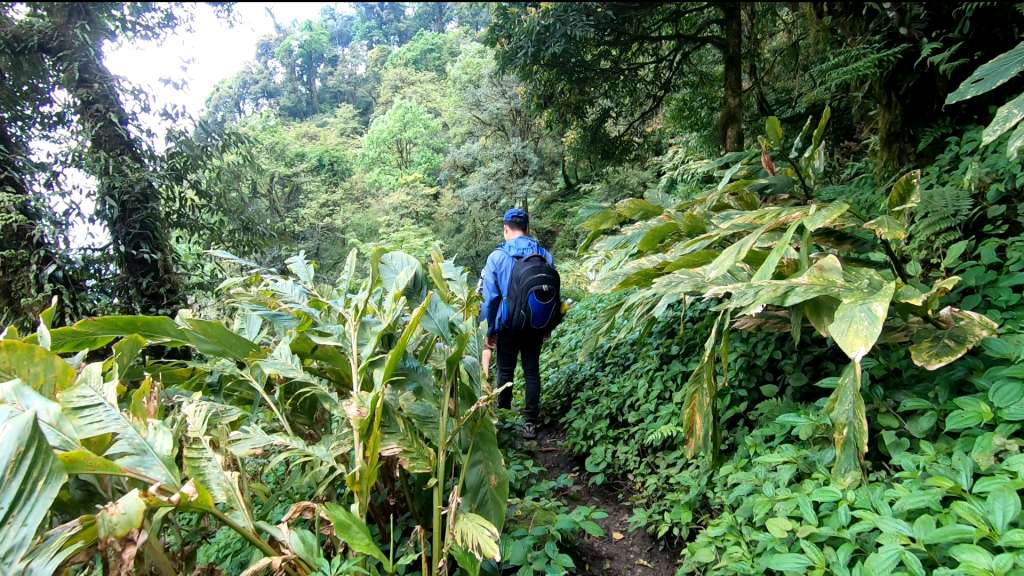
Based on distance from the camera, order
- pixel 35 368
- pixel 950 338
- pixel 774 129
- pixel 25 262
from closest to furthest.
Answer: pixel 35 368, pixel 950 338, pixel 774 129, pixel 25 262

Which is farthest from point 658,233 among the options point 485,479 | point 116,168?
point 116,168

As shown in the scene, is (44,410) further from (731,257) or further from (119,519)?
(731,257)

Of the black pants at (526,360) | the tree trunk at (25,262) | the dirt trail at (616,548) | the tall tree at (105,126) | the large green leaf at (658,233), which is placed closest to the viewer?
the dirt trail at (616,548)

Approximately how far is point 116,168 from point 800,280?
5.77 metres

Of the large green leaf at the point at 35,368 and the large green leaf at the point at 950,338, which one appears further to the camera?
the large green leaf at the point at 950,338

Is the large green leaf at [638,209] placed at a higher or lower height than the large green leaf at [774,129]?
lower

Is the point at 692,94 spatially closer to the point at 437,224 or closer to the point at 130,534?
the point at 130,534

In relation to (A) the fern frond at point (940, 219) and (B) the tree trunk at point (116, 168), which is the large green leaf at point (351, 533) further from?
(B) the tree trunk at point (116, 168)

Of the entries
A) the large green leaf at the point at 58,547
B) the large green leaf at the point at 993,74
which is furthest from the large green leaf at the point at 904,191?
the large green leaf at the point at 58,547

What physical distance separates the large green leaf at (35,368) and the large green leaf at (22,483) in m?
0.32

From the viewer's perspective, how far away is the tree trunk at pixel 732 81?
207 inches

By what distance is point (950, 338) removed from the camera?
1.74m

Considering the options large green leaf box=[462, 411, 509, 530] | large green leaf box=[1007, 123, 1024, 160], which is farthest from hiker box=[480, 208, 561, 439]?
large green leaf box=[1007, 123, 1024, 160]

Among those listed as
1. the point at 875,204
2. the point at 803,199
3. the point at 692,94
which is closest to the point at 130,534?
the point at 803,199
